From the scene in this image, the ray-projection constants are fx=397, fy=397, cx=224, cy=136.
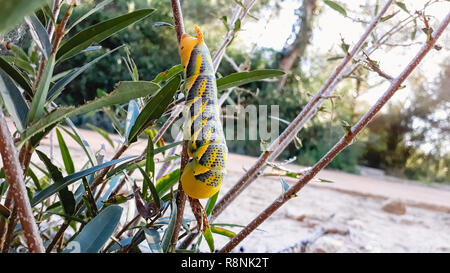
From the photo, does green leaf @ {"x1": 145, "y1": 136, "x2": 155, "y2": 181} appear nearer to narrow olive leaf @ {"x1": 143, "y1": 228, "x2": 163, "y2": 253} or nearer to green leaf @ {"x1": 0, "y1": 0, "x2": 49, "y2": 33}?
narrow olive leaf @ {"x1": 143, "y1": 228, "x2": 163, "y2": 253}

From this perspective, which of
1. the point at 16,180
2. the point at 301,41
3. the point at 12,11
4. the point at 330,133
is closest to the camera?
the point at 12,11

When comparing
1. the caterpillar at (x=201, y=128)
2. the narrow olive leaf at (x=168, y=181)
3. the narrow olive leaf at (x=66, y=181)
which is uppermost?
the caterpillar at (x=201, y=128)

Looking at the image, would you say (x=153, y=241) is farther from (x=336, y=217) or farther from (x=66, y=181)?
(x=336, y=217)

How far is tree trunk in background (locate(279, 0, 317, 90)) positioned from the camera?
3.23 m

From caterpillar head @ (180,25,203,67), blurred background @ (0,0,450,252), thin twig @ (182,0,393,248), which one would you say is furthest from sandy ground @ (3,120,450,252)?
caterpillar head @ (180,25,203,67)

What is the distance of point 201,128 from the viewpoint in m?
0.27

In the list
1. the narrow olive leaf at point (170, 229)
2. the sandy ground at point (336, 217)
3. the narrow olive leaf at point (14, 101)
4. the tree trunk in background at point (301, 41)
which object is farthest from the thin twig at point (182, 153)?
the tree trunk in background at point (301, 41)

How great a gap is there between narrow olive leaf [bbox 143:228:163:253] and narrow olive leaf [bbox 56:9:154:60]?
15 cm

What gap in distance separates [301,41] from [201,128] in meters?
3.44

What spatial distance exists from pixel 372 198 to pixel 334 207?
45 centimetres

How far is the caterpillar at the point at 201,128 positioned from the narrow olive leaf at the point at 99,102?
0.04 meters

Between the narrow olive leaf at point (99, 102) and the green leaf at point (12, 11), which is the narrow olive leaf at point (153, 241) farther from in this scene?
the green leaf at point (12, 11)

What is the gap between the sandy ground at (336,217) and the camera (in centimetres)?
144

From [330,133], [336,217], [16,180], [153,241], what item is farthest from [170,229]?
[336,217]
